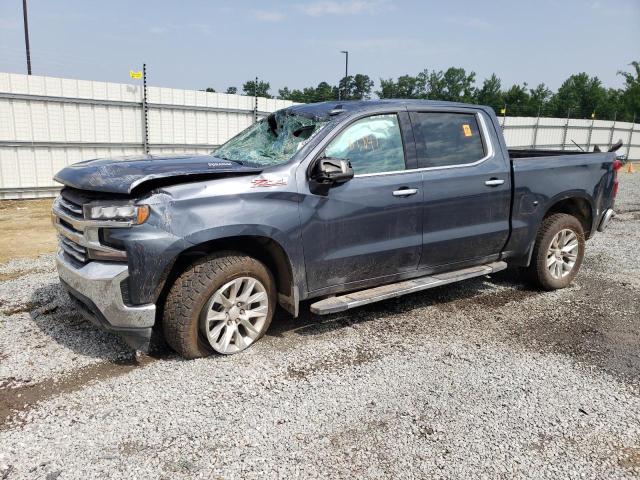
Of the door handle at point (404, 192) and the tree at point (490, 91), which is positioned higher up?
the tree at point (490, 91)

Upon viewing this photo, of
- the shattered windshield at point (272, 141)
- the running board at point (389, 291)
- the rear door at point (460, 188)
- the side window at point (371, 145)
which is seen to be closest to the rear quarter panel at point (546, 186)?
the rear door at point (460, 188)

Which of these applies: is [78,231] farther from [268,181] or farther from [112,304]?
[268,181]

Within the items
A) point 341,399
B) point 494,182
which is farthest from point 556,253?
point 341,399

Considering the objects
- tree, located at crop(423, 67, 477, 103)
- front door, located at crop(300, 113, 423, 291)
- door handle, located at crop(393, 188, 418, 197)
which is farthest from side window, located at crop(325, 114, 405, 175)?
tree, located at crop(423, 67, 477, 103)

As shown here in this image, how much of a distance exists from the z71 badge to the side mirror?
23 cm

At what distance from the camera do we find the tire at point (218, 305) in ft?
11.2

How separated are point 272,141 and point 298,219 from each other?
3.12 feet

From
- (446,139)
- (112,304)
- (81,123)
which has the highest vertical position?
(446,139)

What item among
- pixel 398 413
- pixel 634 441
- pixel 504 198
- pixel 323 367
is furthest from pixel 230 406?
pixel 504 198

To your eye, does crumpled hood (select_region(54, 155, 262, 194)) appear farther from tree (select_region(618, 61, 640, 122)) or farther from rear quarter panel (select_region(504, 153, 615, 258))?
tree (select_region(618, 61, 640, 122))

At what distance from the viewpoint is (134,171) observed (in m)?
3.34

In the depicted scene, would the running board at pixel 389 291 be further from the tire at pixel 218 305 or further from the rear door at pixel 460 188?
the tire at pixel 218 305

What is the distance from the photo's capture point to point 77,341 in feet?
12.8

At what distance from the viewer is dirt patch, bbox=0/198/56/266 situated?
276 inches
